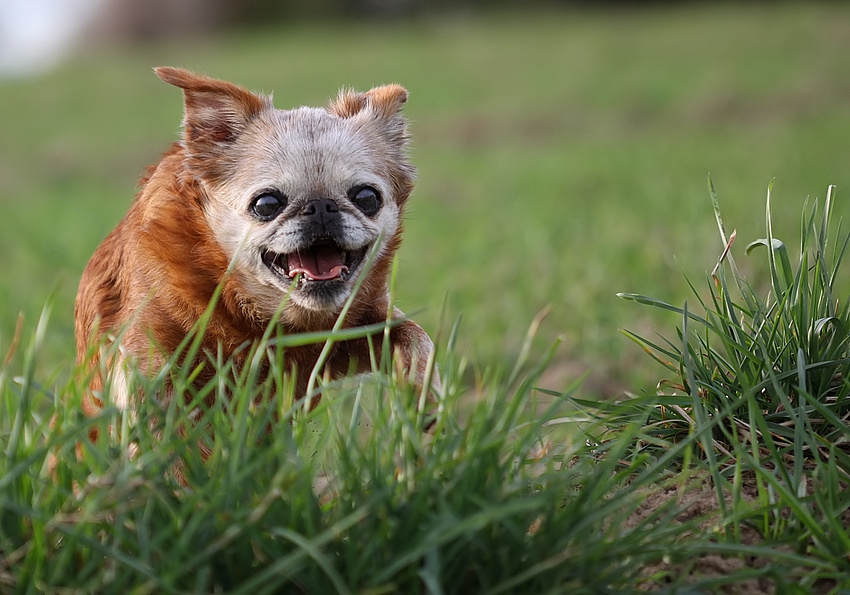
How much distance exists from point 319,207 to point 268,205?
0.21 metres

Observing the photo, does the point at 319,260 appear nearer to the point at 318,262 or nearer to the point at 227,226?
the point at 318,262

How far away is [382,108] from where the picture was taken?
3.70m

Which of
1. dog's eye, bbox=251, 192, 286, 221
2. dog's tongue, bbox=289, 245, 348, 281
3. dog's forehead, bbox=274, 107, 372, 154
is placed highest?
dog's forehead, bbox=274, 107, 372, 154

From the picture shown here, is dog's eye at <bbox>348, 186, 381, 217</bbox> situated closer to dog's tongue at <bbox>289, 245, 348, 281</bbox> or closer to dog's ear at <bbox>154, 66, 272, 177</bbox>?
dog's tongue at <bbox>289, 245, 348, 281</bbox>

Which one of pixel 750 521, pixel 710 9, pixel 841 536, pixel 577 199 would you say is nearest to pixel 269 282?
pixel 750 521

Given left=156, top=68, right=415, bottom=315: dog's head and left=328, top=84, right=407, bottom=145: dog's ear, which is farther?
left=328, top=84, right=407, bottom=145: dog's ear

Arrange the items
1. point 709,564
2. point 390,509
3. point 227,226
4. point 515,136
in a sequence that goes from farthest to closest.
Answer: point 515,136, point 227,226, point 709,564, point 390,509

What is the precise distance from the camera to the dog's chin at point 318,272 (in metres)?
3.08

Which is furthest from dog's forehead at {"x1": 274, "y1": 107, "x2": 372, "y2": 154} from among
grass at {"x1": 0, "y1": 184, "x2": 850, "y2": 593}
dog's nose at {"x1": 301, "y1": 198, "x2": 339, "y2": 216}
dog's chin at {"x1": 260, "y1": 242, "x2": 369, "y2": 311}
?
grass at {"x1": 0, "y1": 184, "x2": 850, "y2": 593}

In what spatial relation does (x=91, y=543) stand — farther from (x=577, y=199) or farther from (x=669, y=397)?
(x=577, y=199)

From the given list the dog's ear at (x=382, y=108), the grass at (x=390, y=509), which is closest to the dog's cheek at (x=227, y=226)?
the dog's ear at (x=382, y=108)

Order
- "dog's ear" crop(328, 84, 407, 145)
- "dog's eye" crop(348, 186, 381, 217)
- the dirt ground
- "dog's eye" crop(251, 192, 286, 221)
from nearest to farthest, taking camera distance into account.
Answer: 1. the dirt ground
2. "dog's eye" crop(251, 192, 286, 221)
3. "dog's eye" crop(348, 186, 381, 217)
4. "dog's ear" crop(328, 84, 407, 145)

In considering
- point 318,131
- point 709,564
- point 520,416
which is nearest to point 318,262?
point 318,131

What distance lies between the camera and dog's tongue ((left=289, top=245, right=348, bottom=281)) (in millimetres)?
3229
